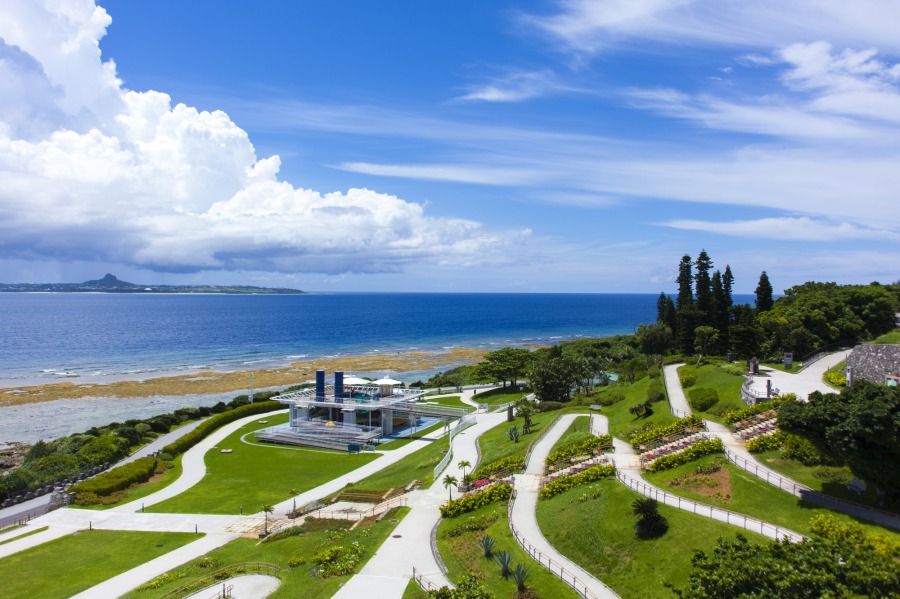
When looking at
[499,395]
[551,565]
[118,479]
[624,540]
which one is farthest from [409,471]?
[499,395]

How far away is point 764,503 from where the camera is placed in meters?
24.6

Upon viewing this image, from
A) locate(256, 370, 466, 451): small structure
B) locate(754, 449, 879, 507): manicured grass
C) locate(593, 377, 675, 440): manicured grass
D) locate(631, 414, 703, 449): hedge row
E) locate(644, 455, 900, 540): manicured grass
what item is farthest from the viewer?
locate(256, 370, 466, 451): small structure

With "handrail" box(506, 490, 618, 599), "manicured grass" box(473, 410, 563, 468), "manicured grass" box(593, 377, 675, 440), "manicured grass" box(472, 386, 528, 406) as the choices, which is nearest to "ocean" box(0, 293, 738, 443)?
"manicured grass" box(472, 386, 528, 406)

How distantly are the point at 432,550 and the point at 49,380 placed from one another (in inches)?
3597

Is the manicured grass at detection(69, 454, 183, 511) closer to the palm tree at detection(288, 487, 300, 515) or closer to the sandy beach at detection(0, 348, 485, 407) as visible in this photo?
the palm tree at detection(288, 487, 300, 515)

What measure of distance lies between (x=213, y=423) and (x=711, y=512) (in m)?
54.0

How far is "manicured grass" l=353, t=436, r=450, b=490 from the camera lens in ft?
131

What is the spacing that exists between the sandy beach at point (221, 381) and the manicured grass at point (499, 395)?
119 ft

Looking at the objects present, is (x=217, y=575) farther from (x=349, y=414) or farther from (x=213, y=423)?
(x=213, y=423)

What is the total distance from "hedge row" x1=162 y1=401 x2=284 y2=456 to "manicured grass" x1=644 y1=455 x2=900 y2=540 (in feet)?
149

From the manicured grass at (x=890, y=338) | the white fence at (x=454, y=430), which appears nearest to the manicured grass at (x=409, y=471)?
the white fence at (x=454, y=430)

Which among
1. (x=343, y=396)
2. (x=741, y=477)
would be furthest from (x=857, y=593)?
(x=343, y=396)

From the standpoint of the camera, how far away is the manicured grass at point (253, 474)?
40.1 meters

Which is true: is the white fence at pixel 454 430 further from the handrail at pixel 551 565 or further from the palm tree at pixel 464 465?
the handrail at pixel 551 565
